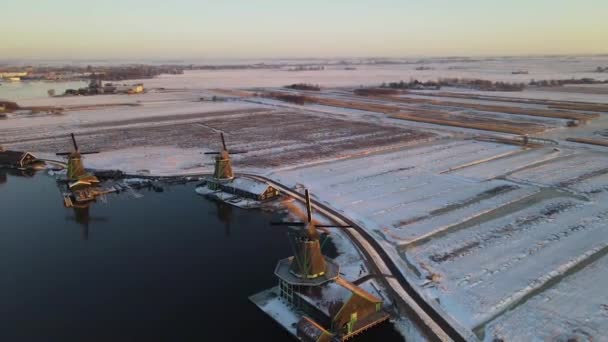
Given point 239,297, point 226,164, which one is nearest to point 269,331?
point 239,297

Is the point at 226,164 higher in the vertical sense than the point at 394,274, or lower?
higher

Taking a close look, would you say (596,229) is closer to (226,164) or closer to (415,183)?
(415,183)

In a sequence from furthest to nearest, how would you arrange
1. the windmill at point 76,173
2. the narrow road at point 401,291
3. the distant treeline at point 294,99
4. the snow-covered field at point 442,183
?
the distant treeline at point 294,99 → the windmill at point 76,173 → the snow-covered field at point 442,183 → the narrow road at point 401,291

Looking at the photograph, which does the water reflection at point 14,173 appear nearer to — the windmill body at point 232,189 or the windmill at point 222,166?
the windmill body at point 232,189

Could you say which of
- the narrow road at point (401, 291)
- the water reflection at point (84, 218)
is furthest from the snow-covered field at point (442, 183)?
the water reflection at point (84, 218)

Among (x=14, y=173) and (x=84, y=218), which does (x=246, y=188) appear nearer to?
(x=84, y=218)
